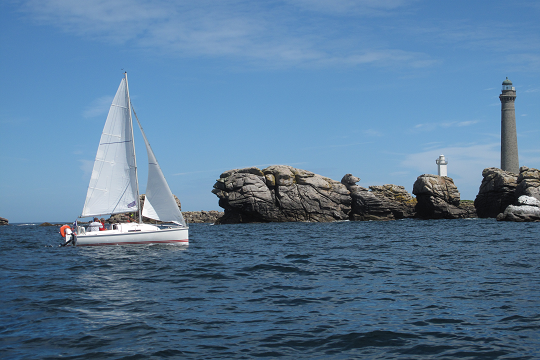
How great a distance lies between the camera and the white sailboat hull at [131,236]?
26656mm

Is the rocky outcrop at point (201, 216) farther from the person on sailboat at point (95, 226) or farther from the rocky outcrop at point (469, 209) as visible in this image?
the person on sailboat at point (95, 226)

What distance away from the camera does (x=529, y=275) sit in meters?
14.5

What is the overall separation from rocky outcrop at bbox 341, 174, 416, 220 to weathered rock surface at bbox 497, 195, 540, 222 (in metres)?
20.4

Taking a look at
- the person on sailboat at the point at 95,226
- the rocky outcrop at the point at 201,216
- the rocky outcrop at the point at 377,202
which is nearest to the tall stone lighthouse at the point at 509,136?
the rocky outcrop at the point at 377,202

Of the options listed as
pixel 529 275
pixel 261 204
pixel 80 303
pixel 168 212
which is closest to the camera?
pixel 80 303

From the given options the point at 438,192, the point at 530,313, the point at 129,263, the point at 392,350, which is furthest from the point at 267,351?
the point at 438,192

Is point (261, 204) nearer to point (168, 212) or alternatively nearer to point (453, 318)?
point (168, 212)

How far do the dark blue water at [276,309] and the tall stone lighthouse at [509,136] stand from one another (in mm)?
73482

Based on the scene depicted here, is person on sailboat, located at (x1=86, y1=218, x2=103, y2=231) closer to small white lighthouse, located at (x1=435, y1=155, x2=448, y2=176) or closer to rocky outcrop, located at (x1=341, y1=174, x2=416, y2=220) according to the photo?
rocky outcrop, located at (x1=341, y1=174, x2=416, y2=220)

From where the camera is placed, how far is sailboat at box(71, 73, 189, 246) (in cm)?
2717

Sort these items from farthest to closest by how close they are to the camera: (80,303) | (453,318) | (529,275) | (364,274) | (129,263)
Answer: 1. (129,263)
2. (364,274)
3. (529,275)
4. (80,303)
5. (453,318)

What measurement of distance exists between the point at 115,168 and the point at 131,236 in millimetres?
4496

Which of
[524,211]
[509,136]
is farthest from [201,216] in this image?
[524,211]

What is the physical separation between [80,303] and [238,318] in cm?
450
